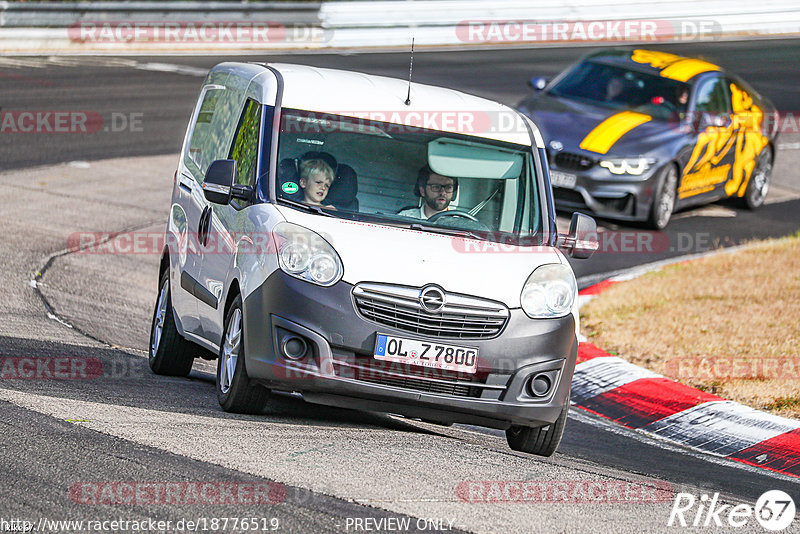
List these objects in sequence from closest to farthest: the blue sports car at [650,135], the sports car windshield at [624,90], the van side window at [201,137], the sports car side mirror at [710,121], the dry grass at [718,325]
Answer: the van side window at [201,137] < the dry grass at [718,325] < the blue sports car at [650,135] < the sports car side mirror at [710,121] < the sports car windshield at [624,90]

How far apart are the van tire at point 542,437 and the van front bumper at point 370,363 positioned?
0.78ft

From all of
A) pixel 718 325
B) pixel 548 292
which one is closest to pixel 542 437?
pixel 548 292

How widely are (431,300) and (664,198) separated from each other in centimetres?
916

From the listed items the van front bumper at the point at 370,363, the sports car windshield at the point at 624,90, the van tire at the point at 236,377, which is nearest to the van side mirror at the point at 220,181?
the van tire at the point at 236,377

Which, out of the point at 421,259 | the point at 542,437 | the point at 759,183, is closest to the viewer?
the point at 421,259

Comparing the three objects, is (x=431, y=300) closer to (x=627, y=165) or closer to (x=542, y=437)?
(x=542, y=437)

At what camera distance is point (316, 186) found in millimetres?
7055

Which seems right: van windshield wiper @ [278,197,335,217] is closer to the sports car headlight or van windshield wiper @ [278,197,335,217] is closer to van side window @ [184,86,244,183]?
van side window @ [184,86,244,183]

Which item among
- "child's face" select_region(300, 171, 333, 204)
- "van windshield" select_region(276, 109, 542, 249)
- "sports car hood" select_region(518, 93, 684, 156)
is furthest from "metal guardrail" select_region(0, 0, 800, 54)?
"child's face" select_region(300, 171, 333, 204)

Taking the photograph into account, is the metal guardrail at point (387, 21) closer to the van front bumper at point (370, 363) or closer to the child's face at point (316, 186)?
the child's face at point (316, 186)

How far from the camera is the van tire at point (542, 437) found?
680 centimetres

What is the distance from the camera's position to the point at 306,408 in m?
7.29

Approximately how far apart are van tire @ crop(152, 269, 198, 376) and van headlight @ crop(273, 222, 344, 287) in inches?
77.8

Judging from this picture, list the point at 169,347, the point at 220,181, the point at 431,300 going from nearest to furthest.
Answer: the point at 431,300 → the point at 220,181 → the point at 169,347
